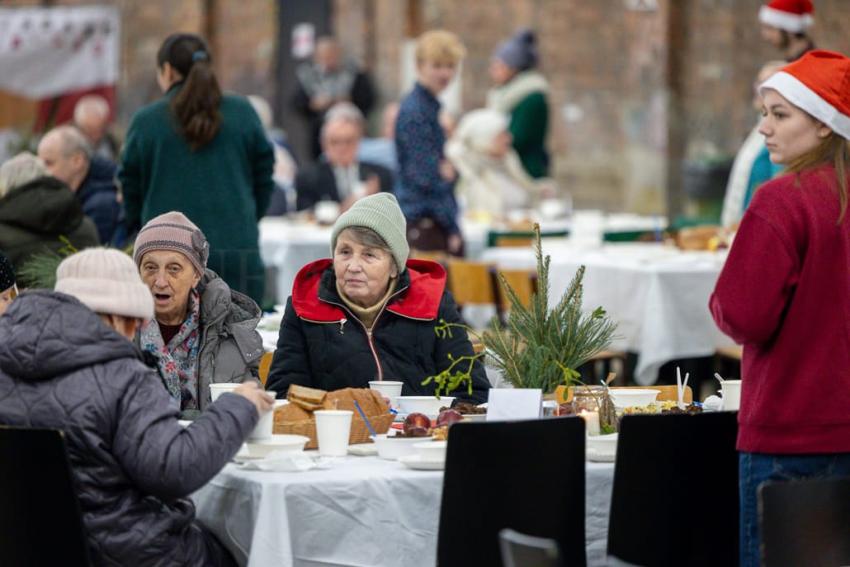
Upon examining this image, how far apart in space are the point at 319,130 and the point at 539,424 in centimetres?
1220

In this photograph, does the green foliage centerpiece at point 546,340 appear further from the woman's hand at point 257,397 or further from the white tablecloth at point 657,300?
the white tablecloth at point 657,300

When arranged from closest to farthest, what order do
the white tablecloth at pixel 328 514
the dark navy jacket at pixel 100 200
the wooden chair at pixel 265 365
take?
1. the white tablecloth at pixel 328 514
2. the wooden chair at pixel 265 365
3. the dark navy jacket at pixel 100 200

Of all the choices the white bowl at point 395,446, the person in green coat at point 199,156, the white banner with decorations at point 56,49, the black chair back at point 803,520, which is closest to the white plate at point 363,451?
the white bowl at point 395,446

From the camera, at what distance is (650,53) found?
1467cm

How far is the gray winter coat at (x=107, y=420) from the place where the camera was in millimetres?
3484

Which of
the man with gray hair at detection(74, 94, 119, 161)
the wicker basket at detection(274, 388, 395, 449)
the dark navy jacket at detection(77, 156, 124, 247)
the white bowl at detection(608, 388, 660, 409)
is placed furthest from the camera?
the man with gray hair at detection(74, 94, 119, 161)

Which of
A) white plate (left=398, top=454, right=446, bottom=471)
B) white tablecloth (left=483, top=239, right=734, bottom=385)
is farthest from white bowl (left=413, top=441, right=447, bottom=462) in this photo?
white tablecloth (left=483, top=239, right=734, bottom=385)

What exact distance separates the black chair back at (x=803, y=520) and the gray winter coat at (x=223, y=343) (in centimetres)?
185

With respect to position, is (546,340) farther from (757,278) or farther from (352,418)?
(757,278)

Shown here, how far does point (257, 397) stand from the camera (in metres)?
3.69

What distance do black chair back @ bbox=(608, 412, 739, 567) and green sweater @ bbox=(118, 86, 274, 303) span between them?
3094mm

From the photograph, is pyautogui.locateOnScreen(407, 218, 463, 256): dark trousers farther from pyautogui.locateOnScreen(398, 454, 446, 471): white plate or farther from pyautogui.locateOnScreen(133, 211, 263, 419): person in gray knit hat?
pyautogui.locateOnScreen(398, 454, 446, 471): white plate

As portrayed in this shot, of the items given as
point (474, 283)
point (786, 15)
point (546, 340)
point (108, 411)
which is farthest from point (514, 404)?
point (786, 15)

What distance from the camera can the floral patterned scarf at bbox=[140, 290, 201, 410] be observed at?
4.68 m
